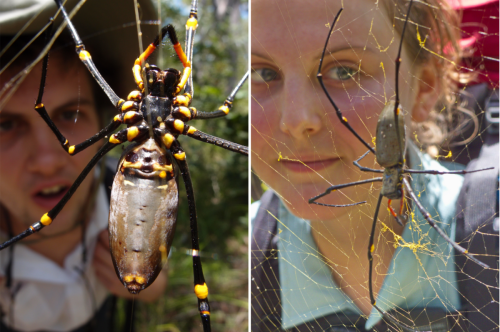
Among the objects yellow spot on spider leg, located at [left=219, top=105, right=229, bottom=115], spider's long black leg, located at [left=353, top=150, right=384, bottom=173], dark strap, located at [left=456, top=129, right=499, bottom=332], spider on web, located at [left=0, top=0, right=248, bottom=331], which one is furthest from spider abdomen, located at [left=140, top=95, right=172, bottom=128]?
dark strap, located at [left=456, top=129, right=499, bottom=332]

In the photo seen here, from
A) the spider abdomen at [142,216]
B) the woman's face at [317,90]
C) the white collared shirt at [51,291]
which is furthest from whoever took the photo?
the white collared shirt at [51,291]

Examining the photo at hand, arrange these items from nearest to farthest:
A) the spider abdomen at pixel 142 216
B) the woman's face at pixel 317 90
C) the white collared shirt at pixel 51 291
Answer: the spider abdomen at pixel 142 216
the woman's face at pixel 317 90
the white collared shirt at pixel 51 291

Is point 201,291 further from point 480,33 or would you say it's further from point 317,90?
point 480,33

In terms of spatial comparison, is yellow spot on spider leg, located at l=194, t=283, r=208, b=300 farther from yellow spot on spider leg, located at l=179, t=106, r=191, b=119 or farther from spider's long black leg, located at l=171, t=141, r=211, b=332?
yellow spot on spider leg, located at l=179, t=106, r=191, b=119

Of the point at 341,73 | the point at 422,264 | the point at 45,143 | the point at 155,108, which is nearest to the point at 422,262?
the point at 422,264

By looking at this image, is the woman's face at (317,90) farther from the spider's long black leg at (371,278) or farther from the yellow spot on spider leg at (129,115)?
the yellow spot on spider leg at (129,115)

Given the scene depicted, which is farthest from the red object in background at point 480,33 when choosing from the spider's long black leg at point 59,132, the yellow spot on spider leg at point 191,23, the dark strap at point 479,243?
the spider's long black leg at point 59,132

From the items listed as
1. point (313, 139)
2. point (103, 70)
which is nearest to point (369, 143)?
point (313, 139)
